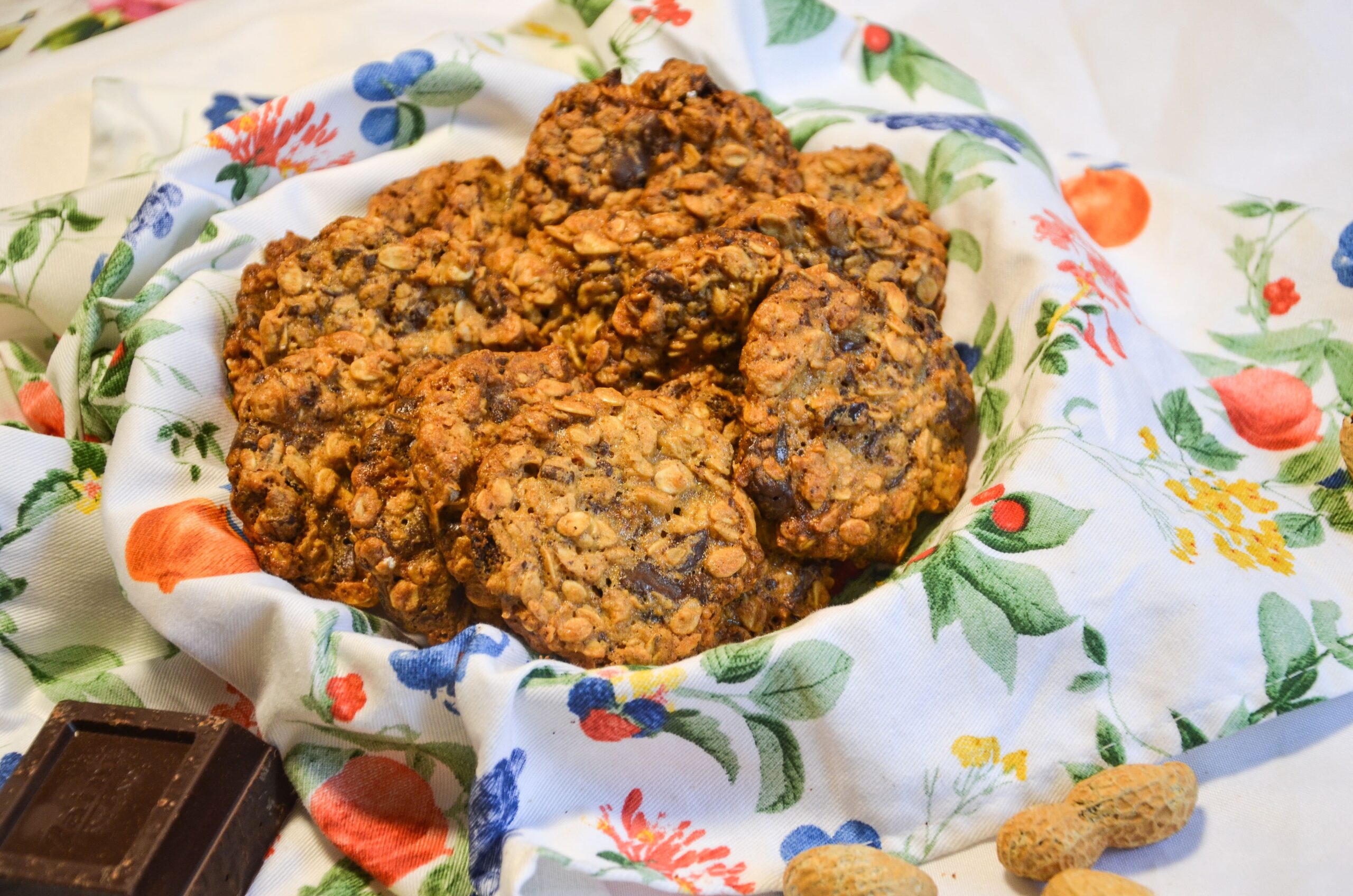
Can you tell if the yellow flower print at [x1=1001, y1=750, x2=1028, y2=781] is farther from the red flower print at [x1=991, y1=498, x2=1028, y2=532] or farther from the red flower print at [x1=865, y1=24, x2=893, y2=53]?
the red flower print at [x1=865, y1=24, x2=893, y2=53]

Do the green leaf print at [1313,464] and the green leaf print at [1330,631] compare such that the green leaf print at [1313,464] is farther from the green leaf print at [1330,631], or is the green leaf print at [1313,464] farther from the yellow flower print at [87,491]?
the yellow flower print at [87,491]

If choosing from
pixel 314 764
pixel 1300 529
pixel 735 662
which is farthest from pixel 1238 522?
pixel 314 764

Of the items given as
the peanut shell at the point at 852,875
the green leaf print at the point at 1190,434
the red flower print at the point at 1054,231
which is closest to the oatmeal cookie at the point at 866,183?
the red flower print at the point at 1054,231

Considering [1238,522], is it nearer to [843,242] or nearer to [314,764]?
[843,242]

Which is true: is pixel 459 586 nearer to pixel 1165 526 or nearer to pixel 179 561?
pixel 179 561

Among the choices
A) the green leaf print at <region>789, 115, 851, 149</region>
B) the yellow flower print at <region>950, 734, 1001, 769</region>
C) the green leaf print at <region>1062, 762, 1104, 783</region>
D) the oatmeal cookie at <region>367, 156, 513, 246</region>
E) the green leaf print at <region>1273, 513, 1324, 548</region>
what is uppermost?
the green leaf print at <region>789, 115, 851, 149</region>

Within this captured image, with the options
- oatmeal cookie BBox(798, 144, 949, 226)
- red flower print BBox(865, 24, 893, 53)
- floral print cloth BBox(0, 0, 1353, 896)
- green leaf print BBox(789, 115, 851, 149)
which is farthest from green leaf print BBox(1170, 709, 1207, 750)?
red flower print BBox(865, 24, 893, 53)

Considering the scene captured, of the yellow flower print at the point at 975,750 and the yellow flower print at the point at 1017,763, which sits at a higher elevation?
the yellow flower print at the point at 975,750

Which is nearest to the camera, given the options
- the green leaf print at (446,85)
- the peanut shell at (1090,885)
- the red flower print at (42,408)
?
the peanut shell at (1090,885)
